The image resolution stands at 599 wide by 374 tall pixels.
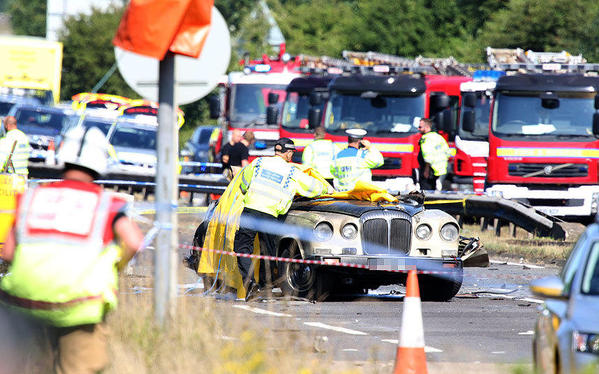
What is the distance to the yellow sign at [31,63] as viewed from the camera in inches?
1833

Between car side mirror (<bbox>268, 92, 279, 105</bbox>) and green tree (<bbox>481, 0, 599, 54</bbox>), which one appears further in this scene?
green tree (<bbox>481, 0, 599, 54</bbox>)

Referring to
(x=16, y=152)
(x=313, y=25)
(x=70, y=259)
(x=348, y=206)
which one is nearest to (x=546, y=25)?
(x=313, y=25)

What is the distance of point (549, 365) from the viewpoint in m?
7.02

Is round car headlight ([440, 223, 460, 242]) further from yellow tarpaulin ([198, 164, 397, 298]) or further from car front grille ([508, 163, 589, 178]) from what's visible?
car front grille ([508, 163, 589, 178])

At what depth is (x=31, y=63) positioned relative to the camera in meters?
46.6

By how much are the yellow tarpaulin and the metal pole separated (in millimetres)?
5180

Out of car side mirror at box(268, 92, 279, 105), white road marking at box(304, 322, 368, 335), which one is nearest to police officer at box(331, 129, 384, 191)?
white road marking at box(304, 322, 368, 335)

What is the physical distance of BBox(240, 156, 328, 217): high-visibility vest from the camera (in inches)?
529

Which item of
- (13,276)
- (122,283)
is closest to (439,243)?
(122,283)

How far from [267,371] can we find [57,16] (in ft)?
214

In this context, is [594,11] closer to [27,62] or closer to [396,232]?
[27,62]

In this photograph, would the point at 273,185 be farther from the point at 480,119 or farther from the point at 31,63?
the point at 31,63

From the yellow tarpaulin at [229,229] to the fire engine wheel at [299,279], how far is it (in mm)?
293

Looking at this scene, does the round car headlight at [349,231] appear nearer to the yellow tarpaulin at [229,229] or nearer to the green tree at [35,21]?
the yellow tarpaulin at [229,229]
